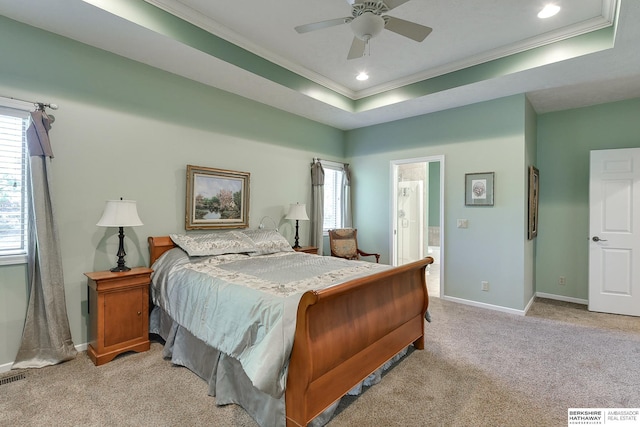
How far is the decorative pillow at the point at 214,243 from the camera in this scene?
124 inches

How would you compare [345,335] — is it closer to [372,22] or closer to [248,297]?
[248,297]

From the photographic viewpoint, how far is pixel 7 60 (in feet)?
8.09

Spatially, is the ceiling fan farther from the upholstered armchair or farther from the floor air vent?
the floor air vent

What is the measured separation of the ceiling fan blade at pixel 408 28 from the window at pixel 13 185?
9.75 feet

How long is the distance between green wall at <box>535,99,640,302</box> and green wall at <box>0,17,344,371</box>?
4.38 meters

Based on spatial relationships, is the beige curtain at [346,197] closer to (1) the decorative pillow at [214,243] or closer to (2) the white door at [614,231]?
(1) the decorative pillow at [214,243]

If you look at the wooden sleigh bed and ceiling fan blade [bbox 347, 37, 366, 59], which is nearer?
the wooden sleigh bed

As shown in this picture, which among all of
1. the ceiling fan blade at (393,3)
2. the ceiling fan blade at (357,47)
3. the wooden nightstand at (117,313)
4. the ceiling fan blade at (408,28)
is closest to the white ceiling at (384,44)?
the ceiling fan blade at (357,47)

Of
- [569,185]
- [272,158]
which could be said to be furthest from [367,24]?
[569,185]

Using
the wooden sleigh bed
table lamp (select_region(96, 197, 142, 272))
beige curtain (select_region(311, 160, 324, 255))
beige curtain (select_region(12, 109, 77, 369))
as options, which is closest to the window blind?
beige curtain (select_region(12, 109, 77, 369))

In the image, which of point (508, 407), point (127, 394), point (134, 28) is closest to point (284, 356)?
point (127, 394)

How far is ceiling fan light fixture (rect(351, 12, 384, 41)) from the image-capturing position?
6.84ft

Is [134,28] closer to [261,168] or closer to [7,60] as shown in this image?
[7,60]

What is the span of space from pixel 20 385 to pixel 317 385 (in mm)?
2244
